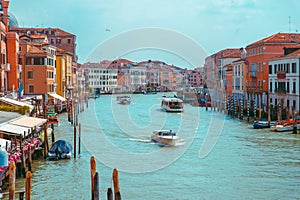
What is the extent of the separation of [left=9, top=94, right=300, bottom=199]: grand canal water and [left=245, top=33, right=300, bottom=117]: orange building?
368 inches

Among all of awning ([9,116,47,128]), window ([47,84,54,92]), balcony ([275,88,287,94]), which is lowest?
awning ([9,116,47,128])

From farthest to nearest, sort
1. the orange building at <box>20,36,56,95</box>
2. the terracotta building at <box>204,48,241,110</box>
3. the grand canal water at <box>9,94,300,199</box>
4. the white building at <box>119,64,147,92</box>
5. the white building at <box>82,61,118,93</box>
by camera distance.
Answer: the white building at <box>119,64,147,92</box>, the white building at <box>82,61,118,93</box>, the terracotta building at <box>204,48,241,110</box>, the orange building at <box>20,36,56,95</box>, the grand canal water at <box>9,94,300,199</box>

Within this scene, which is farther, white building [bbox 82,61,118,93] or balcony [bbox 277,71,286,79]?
white building [bbox 82,61,118,93]

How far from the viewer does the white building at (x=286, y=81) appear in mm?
23688

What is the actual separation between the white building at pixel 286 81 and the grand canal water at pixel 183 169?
4750 millimetres

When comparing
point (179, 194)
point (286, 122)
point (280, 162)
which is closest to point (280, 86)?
point (286, 122)

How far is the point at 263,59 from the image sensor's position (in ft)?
94.2

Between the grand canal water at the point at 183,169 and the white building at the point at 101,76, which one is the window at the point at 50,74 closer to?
the grand canal water at the point at 183,169

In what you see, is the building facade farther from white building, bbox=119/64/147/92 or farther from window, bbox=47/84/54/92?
white building, bbox=119/64/147/92

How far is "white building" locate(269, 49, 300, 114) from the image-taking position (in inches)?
933

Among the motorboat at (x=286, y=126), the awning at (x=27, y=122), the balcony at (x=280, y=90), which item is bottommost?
the motorboat at (x=286, y=126)

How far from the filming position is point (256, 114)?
27391 mm

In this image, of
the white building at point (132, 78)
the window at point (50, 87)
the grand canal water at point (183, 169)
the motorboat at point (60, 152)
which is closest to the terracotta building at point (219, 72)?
the window at point (50, 87)

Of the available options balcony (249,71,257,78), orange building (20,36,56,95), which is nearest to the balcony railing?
orange building (20,36,56,95)
